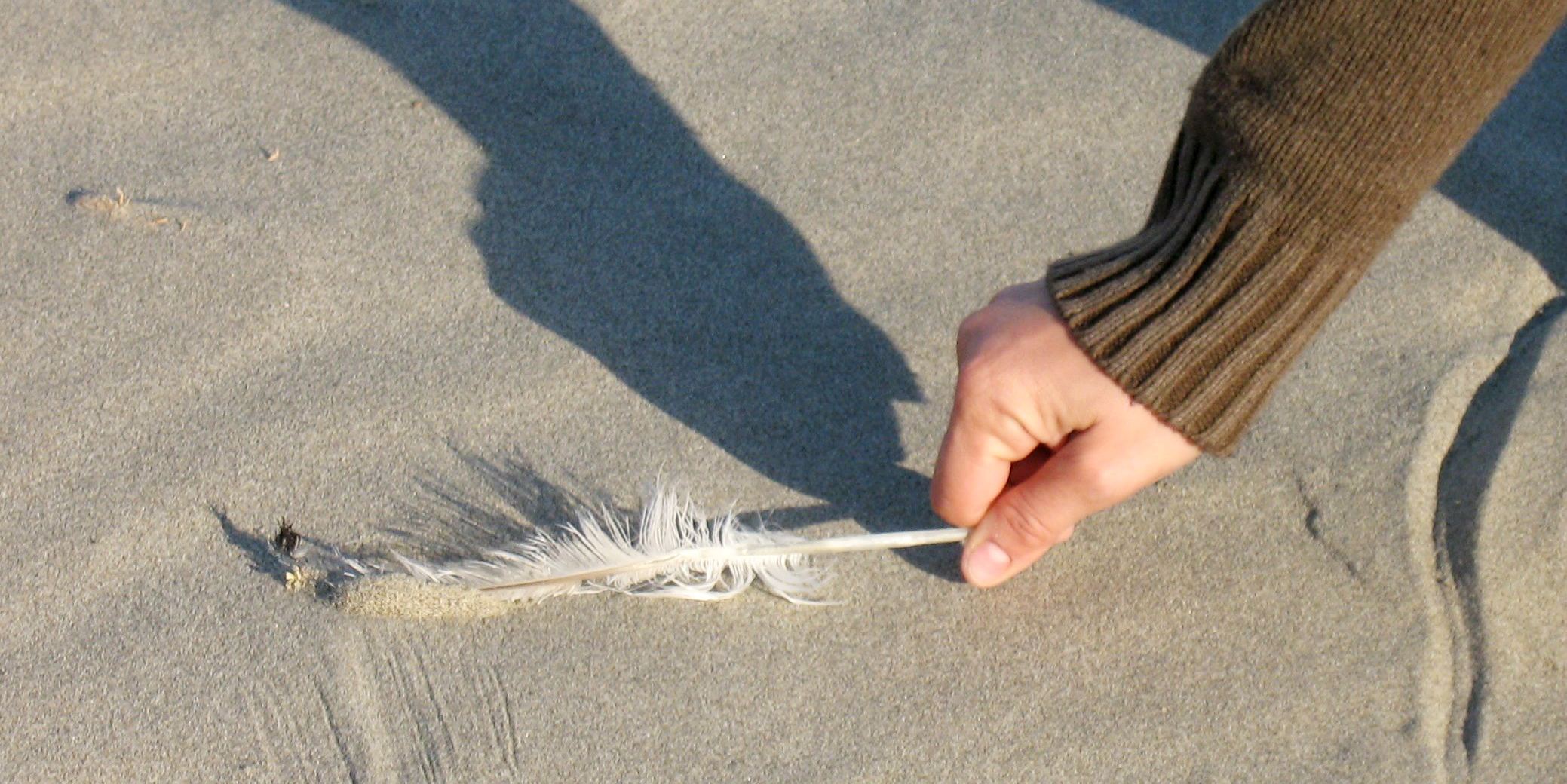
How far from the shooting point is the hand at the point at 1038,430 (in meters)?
1.39

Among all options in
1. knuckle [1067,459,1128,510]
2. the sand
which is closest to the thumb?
knuckle [1067,459,1128,510]

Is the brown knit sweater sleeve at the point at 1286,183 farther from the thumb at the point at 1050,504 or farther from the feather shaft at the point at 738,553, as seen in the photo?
the feather shaft at the point at 738,553

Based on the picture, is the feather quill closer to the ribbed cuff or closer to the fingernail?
the fingernail

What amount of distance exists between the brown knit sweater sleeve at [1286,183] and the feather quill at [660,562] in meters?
0.41

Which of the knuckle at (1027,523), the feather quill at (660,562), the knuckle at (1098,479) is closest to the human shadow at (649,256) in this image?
the feather quill at (660,562)

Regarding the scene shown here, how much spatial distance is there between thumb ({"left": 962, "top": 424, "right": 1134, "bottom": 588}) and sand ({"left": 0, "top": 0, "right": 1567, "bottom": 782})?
0.12 m

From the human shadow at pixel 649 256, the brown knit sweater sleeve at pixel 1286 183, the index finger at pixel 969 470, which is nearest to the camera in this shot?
the brown knit sweater sleeve at pixel 1286 183

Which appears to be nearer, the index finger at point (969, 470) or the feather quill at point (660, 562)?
the index finger at point (969, 470)

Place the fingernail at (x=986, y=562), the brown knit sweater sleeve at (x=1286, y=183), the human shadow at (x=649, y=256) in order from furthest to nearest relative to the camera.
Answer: the human shadow at (x=649, y=256), the fingernail at (x=986, y=562), the brown knit sweater sleeve at (x=1286, y=183)

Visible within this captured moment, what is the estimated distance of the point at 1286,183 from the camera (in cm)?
133

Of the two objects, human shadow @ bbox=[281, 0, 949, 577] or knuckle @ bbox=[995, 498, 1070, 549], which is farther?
human shadow @ bbox=[281, 0, 949, 577]

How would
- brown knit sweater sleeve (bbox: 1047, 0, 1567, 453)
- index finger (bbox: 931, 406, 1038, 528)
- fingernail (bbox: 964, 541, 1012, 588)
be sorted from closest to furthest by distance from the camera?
brown knit sweater sleeve (bbox: 1047, 0, 1567, 453)
index finger (bbox: 931, 406, 1038, 528)
fingernail (bbox: 964, 541, 1012, 588)

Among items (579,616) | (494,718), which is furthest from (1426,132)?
(494,718)

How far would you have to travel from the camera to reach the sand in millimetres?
1589
